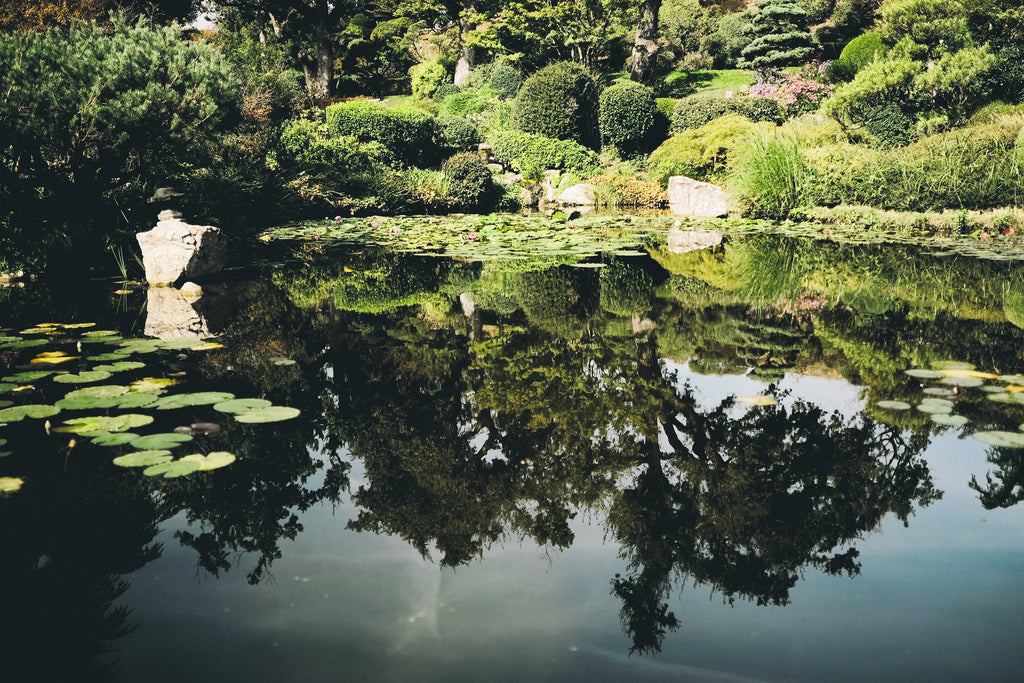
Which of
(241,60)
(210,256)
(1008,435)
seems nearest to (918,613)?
(1008,435)

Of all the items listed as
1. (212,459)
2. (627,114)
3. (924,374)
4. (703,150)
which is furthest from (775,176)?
(212,459)

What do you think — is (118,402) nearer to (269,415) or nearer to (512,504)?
(269,415)

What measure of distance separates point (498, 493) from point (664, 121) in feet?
55.3

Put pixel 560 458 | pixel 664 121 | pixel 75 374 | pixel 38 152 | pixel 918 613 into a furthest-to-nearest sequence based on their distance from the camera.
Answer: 1. pixel 664 121
2. pixel 38 152
3. pixel 75 374
4. pixel 560 458
5. pixel 918 613

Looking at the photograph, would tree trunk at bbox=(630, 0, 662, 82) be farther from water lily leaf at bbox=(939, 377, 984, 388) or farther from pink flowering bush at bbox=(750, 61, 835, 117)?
water lily leaf at bbox=(939, 377, 984, 388)

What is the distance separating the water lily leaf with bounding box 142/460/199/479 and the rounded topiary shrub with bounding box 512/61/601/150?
15.7 m

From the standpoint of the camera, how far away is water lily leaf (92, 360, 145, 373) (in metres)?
3.21

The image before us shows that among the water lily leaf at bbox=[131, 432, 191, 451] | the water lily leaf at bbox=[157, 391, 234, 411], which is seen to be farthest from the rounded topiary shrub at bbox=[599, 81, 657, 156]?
the water lily leaf at bbox=[131, 432, 191, 451]

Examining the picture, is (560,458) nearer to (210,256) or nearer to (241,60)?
(210,256)

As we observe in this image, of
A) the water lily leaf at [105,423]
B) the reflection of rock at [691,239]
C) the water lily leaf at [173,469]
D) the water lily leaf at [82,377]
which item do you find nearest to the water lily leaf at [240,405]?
the water lily leaf at [105,423]

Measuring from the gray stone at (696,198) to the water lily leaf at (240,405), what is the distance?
1097 centimetres

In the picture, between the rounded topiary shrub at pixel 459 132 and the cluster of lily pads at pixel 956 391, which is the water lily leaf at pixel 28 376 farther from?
the rounded topiary shrub at pixel 459 132

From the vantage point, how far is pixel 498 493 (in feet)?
6.82

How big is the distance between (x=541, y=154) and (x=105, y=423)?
568 inches
